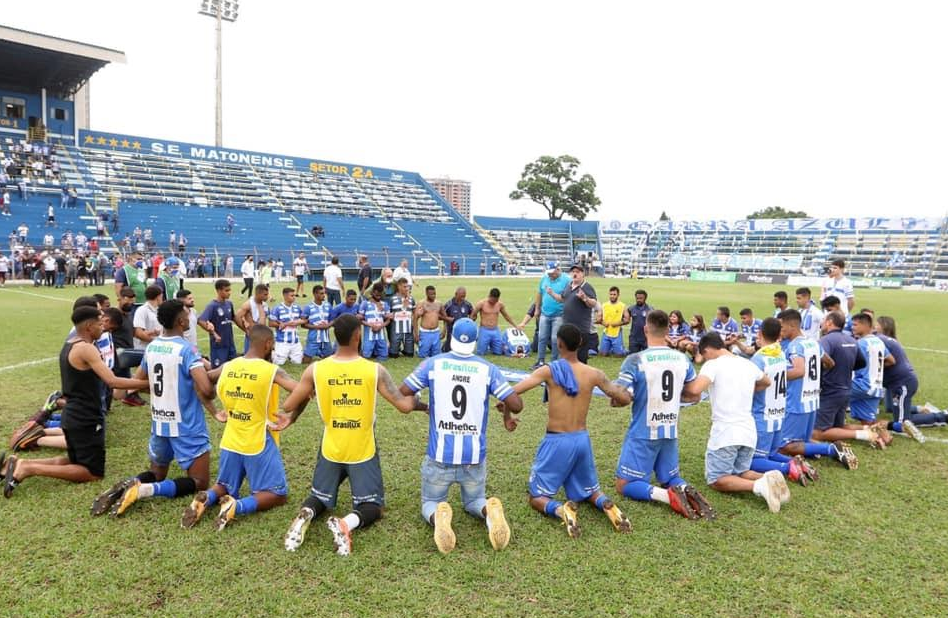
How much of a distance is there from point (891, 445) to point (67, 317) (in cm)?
1915

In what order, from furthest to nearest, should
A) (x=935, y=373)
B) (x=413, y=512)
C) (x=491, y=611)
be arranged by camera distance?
(x=935, y=373), (x=413, y=512), (x=491, y=611)

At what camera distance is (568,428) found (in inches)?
187

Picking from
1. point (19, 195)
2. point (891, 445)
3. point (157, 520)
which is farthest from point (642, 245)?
point (157, 520)

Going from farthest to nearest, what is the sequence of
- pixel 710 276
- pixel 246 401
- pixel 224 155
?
pixel 710 276 → pixel 224 155 → pixel 246 401

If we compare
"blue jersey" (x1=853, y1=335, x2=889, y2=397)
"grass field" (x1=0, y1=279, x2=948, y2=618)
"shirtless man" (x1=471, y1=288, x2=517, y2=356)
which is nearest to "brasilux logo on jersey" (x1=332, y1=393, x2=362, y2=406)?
"grass field" (x1=0, y1=279, x2=948, y2=618)

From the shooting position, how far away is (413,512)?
191 inches

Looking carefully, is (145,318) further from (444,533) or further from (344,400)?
(444,533)

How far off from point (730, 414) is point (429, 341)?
776 cm

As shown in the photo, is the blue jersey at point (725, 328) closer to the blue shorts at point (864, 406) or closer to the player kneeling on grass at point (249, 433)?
the blue shorts at point (864, 406)

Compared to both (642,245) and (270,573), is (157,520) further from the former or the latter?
(642,245)

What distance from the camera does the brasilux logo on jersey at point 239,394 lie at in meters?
4.56

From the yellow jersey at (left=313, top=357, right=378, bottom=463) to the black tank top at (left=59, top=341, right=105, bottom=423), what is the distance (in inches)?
95.2

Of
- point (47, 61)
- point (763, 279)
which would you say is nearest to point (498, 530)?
point (47, 61)

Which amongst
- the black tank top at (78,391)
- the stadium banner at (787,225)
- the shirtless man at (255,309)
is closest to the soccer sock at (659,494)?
the black tank top at (78,391)
